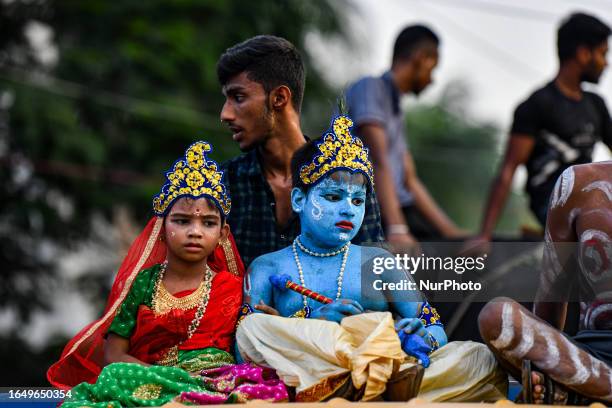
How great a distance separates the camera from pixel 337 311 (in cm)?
486

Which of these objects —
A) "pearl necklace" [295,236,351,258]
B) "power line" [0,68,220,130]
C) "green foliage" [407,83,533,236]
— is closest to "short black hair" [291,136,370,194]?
"pearl necklace" [295,236,351,258]

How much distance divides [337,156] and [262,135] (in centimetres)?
118

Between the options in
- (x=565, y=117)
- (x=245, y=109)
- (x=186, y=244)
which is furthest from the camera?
(x=565, y=117)

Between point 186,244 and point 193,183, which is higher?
point 193,183

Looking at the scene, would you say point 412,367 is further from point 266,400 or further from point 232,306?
point 232,306

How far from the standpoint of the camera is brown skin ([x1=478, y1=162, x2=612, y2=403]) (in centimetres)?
456

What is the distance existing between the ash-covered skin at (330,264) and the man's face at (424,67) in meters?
3.45

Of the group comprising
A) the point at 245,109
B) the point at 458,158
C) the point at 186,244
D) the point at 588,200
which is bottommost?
the point at 458,158

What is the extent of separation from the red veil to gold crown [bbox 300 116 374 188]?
544 mm

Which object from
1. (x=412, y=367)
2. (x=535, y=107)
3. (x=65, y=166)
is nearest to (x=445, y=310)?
(x=535, y=107)

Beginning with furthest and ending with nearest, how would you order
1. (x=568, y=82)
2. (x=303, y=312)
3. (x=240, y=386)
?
(x=568, y=82), (x=303, y=312), (x=240, y=386)

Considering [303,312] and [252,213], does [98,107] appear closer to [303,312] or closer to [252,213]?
[252,213]

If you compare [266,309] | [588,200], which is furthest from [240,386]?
[588,200]

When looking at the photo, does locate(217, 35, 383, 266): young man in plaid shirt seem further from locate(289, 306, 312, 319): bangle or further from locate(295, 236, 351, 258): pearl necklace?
locate(289, 306, 312, 319): bangle
